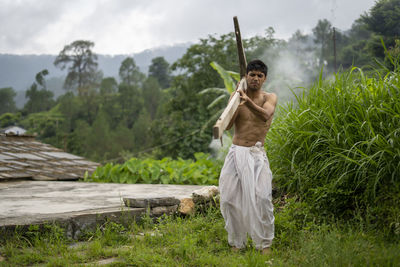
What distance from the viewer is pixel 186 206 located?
424 centimetres

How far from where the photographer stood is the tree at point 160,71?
67500 mm

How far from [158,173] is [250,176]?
3643 mm

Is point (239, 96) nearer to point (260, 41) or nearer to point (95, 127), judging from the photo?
point (260, 41)

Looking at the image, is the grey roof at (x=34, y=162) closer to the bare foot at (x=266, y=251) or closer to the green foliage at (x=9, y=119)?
the bare foot at (x=266, y=251)

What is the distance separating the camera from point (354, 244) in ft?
9.14

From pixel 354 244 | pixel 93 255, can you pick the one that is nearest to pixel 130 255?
pixel 93 255

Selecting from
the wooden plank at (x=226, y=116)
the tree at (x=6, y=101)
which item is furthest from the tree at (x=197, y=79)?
the tree at (x=6, y=101)

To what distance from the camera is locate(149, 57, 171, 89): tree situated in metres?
67.5

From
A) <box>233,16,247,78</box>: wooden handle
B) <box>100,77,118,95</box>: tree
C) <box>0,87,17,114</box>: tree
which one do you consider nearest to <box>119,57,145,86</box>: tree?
<box>100,77,118,95</box>: tree

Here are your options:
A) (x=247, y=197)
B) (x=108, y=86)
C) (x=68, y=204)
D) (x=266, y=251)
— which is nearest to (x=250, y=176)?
(x=247, y=197)

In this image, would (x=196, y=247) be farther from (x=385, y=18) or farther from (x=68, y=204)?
(x=385, y=18)

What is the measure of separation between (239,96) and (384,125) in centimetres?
146

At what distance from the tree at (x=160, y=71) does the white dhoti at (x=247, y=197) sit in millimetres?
64764

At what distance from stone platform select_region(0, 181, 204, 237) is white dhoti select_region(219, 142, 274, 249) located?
115 cm
